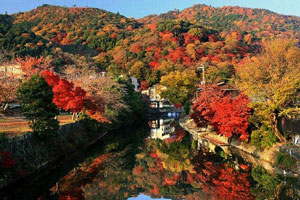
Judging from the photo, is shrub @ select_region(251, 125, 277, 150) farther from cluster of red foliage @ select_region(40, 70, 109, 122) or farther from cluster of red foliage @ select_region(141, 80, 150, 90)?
cluster of red foliage @ select_region(141, 80, 150, 90)

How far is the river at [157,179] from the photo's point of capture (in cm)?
1513

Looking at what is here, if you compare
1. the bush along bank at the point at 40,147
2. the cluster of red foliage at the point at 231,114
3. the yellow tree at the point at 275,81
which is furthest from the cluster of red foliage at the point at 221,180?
the bush along bank at the point at 40,147

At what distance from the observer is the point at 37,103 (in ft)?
64.7

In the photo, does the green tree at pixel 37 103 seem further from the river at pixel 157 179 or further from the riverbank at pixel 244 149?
the riverbank at pixel 244 149

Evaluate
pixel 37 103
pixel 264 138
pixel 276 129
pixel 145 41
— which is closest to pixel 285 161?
pixel 264 138

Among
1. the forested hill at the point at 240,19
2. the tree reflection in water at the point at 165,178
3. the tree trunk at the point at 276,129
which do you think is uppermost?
the forested hill at the point at 240,19

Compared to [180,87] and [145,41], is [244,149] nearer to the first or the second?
[180,87]

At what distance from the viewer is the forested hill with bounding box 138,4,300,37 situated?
116 metres

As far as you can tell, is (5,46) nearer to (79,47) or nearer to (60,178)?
(79,47)

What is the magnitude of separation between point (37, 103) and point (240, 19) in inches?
4909

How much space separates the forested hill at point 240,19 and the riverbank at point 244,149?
80.3 meters

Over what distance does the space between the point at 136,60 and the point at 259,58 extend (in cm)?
6195

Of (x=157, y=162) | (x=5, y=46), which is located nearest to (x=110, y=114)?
(x=157, y=162)

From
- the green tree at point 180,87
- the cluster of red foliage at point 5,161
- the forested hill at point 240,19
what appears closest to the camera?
the cluster of red foliage at point 5,161
